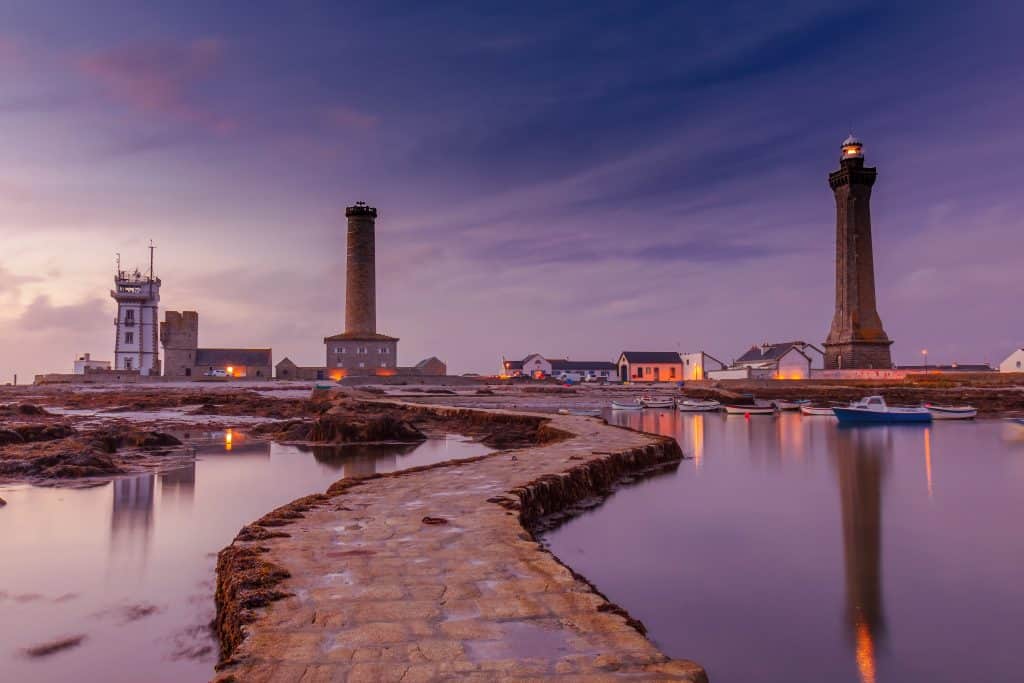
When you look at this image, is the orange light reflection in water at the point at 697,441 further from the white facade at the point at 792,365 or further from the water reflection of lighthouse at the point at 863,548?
the white facade at the point at 792,365

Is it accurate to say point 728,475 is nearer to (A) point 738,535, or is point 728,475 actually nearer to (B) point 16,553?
(A) point 738,535

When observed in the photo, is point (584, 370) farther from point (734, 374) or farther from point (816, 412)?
point (816, 412)

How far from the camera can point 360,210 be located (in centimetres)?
7319

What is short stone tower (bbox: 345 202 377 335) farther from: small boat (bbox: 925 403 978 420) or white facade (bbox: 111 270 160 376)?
small boat (bbox: 925 403 978 420)

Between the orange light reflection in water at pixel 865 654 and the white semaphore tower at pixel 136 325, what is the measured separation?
86508 mm

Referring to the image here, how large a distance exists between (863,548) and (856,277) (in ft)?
190

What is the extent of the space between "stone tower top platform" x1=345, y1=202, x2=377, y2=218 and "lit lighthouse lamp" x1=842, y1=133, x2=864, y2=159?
4521 centimetres

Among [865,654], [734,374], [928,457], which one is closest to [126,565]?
[865,654]

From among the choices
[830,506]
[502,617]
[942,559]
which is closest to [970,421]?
[830,506]

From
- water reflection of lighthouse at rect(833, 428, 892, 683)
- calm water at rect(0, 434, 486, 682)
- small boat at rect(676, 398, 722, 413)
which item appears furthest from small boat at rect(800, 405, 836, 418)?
calm water at rect(0, 434, 486, 682)

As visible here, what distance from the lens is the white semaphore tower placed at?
81.1m

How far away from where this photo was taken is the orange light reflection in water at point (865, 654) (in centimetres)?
563

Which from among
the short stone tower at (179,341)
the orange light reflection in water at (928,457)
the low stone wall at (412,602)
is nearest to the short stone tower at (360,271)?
the short stone tower at (179,341)

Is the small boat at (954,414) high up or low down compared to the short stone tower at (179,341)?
down
